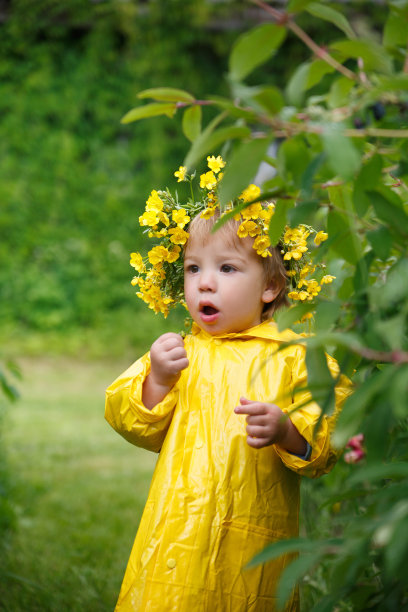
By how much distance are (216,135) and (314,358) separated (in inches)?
14.9

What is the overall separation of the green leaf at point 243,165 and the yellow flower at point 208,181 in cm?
77

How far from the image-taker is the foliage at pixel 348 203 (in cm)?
84

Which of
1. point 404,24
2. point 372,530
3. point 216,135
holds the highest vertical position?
point 404,24

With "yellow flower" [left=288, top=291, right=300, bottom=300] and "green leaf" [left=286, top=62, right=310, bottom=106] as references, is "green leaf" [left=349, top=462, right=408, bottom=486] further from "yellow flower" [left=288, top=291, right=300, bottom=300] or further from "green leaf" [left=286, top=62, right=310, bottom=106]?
"yellow flower" [left=288, top=291, right=300, bottom=300]

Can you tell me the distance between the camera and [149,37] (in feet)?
24.3

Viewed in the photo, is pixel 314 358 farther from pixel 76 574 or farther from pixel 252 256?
pixel 76 574

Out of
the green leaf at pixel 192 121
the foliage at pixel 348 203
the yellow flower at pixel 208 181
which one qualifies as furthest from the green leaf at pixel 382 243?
the yellow flower at pixel 208 181

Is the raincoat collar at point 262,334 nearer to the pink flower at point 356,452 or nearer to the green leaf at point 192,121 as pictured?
the pink flower at point 356,452

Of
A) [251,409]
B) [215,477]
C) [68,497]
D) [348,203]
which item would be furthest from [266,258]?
[68,497]

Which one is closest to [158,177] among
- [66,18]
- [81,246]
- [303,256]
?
[81,246]

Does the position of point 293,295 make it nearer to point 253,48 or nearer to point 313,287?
point 313,287

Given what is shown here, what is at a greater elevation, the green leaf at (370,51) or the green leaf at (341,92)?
the green leaf at (370,51)

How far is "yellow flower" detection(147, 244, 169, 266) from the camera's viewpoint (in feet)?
6.13

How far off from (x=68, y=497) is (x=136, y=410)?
2244 mm
